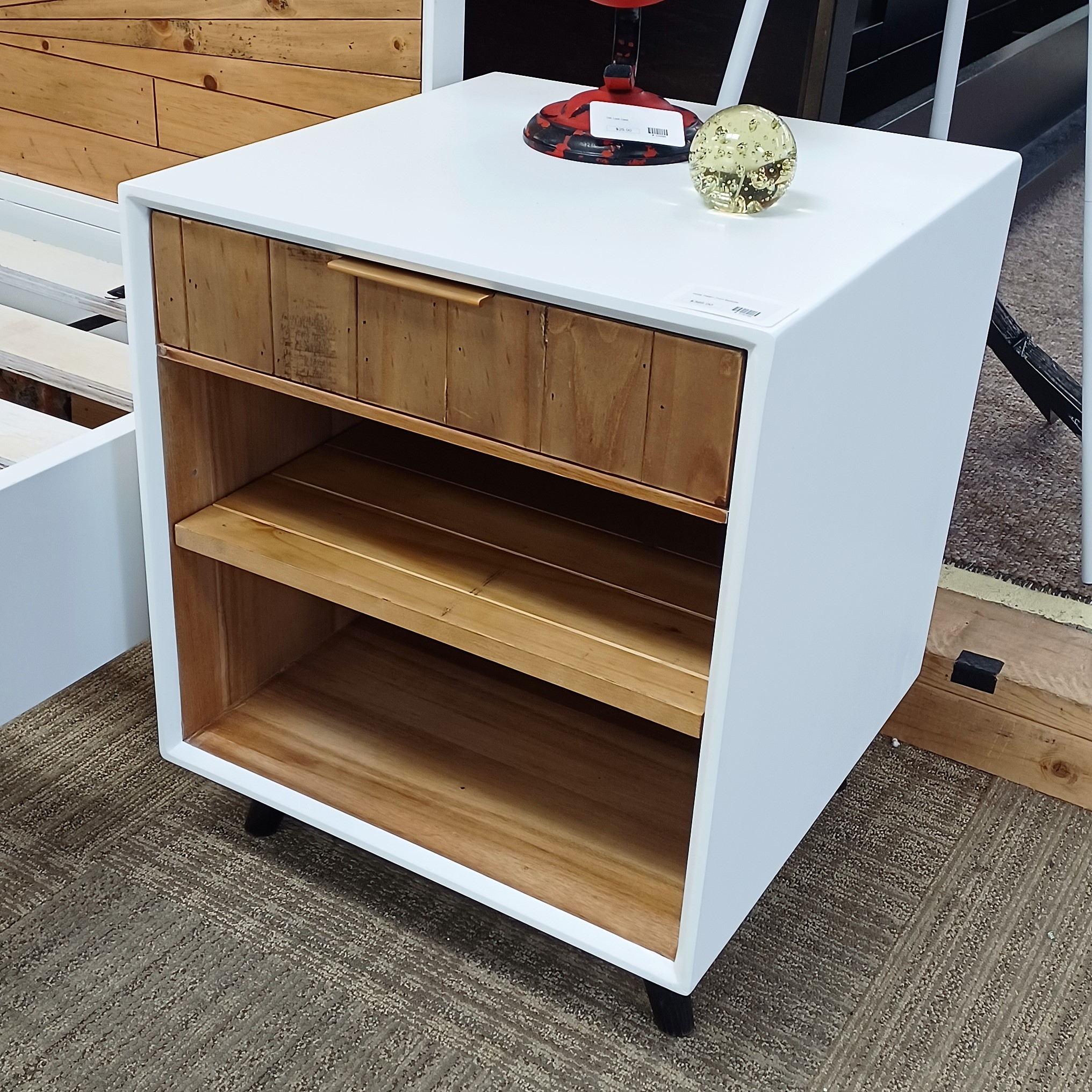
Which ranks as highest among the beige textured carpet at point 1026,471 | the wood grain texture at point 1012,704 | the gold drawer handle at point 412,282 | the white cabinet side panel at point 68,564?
the gold drawer handle at point 412,282

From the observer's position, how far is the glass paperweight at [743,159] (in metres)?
0.82

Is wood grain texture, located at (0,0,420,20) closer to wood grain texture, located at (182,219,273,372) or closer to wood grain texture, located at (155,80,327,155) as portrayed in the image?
wood grain texture, located at (155,80,327,155)

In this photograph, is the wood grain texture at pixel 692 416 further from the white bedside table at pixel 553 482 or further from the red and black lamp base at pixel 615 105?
the red and black lamp base at pixel 615 105

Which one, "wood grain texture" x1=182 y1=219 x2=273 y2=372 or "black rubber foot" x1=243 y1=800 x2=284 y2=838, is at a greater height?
"wood grain texture" x1=182 y1=219 x2=273 y2=372

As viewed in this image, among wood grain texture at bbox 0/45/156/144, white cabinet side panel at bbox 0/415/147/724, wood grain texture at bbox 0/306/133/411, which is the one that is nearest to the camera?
white cabinet side panel at bbox 0/415/147/724

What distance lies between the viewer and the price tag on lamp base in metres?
0.97

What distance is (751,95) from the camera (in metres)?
1.42

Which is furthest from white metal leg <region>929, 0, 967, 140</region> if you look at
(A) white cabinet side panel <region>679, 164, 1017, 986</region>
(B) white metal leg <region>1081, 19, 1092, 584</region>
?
(A) white cabinet side panel <region>679, 164, 1017, 986</region>

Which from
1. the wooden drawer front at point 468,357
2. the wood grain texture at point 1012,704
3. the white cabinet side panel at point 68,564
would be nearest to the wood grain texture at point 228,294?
the wooden drawer front at point 468,357

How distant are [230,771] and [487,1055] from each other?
31 centimetres

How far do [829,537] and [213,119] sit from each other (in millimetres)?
841

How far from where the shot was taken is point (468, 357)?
0.78 m

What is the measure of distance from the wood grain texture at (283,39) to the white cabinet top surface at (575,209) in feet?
0.46

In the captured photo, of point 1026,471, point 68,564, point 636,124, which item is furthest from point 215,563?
point 1026,471
